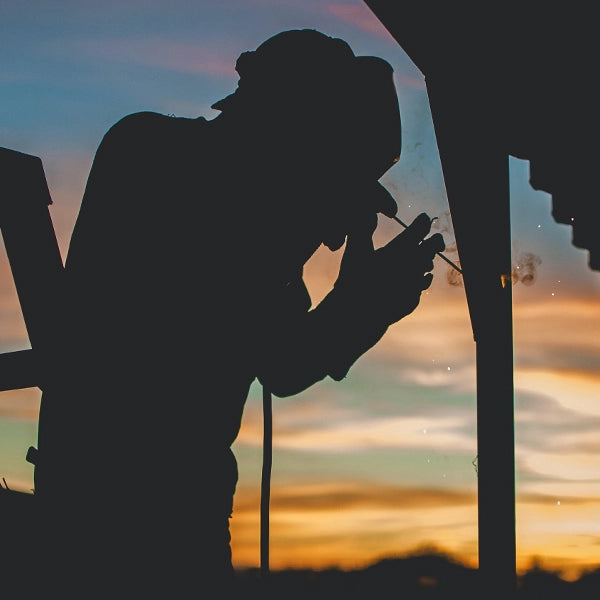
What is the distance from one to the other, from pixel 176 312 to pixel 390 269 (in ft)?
2.97

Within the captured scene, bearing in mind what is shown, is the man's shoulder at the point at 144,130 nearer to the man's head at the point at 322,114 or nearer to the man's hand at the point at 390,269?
the man's head at the point at 322,114

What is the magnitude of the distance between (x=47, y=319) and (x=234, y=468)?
0.93 meters

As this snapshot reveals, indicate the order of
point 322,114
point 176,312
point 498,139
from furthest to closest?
1. point 498,139
2. point 322,114
3. point 176,312

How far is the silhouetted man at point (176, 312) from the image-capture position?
1.82m

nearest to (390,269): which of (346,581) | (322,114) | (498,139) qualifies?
(322,114)

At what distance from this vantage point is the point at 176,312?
1911mm

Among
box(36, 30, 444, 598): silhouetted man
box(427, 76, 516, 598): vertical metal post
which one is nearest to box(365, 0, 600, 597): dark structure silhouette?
box(427, 76, 516, 598): vertical metal post

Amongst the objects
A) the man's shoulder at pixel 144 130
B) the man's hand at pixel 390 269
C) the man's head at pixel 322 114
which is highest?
the man's head at pixel 322 114

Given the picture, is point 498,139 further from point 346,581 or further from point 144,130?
point 346,581

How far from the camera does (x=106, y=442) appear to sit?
1837mm

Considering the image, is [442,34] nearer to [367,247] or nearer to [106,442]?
[367,247]

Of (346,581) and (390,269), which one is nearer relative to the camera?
(390,269)

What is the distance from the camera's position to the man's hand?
2.57 m

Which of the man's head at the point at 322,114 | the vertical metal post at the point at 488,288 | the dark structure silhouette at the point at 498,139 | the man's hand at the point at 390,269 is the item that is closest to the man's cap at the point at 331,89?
the man's head at the point at 322,114
